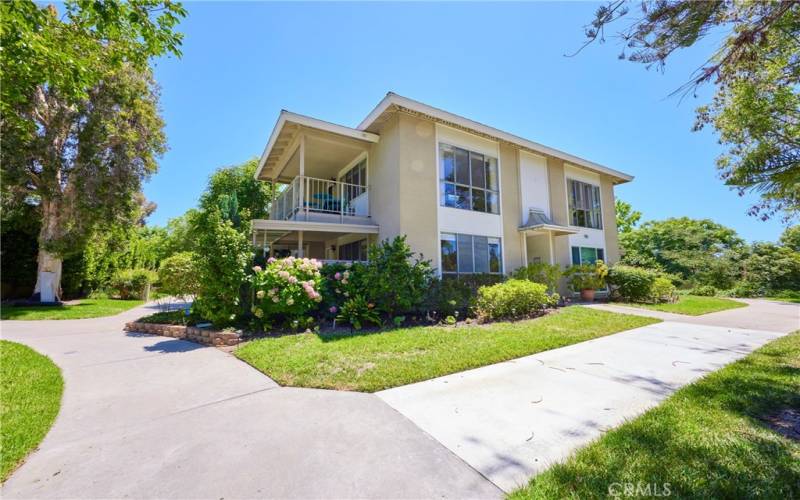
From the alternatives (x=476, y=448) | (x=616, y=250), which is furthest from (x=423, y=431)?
(x=616, y=250)

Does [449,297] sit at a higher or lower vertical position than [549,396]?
higher

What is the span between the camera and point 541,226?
11.5 metres

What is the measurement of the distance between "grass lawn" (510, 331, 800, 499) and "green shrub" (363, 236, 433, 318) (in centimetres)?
529

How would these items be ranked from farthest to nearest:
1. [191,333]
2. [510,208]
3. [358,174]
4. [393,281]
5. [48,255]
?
[48,255] < [358,174] < [510,208] < [393,281] < [191,333]

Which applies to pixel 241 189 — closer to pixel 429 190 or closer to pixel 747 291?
pixel 429 190

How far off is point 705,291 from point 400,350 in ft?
62.8

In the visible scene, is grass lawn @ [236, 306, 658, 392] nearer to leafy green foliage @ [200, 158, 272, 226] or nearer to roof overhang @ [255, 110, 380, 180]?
roof overhang @ [255, 110, 380, 180]

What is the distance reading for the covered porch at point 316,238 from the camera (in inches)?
368

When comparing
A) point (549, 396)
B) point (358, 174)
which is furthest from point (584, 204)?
point (549, 396)

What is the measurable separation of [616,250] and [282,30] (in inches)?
665

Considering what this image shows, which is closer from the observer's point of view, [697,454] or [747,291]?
[697,454]

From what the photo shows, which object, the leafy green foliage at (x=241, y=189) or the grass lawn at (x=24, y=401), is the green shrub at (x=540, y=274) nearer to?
the grass lawn at (x=24, y=401)

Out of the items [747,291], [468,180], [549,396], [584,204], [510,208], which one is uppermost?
[468,180]

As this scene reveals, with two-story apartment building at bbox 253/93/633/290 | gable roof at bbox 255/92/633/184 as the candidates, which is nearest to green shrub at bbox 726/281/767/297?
two-story apartment building at bbox 253/93/633/290
